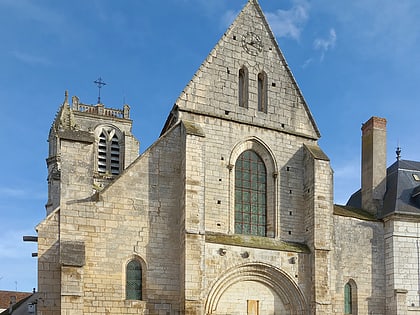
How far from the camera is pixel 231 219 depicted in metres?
15.3

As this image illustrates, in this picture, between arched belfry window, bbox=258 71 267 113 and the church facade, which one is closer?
the church facade

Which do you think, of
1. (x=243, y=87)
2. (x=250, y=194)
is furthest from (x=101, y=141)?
(x=250, y=194)

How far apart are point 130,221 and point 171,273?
1.71 meters

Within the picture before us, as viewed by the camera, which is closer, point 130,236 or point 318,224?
point 130,236

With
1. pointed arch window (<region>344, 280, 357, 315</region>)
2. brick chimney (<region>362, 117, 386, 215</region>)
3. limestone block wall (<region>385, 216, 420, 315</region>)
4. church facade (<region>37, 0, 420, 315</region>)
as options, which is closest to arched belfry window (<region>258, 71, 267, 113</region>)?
church facade (<region>37, 0, 420, 315</region>)

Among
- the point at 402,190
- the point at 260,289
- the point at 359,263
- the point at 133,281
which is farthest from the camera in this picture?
the point at 402,190

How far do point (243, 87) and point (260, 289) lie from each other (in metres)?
5.94

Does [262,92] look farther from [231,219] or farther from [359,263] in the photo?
[359,263]

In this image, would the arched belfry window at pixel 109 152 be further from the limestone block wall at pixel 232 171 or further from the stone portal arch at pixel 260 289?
the stone portal arch at pixel 260 289

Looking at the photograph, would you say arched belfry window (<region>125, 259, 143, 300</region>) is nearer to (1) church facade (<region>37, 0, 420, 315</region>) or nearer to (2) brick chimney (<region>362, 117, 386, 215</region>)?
(1) church facade (<region>37, 0, 420, 315</region>)

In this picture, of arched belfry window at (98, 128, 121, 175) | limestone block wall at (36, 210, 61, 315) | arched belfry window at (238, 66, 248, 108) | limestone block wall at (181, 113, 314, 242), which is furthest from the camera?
arched belfry window at (98, 128, 121, 175)

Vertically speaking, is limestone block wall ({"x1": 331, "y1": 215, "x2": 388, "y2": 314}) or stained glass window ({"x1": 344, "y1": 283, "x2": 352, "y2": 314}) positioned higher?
limestone block wall ({"x1": 331, "y1": 215, "x2": 388, "y2": 314})

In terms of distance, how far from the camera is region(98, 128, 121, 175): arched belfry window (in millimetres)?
31688

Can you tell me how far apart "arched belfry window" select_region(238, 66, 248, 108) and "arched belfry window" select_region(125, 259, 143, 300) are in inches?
222
